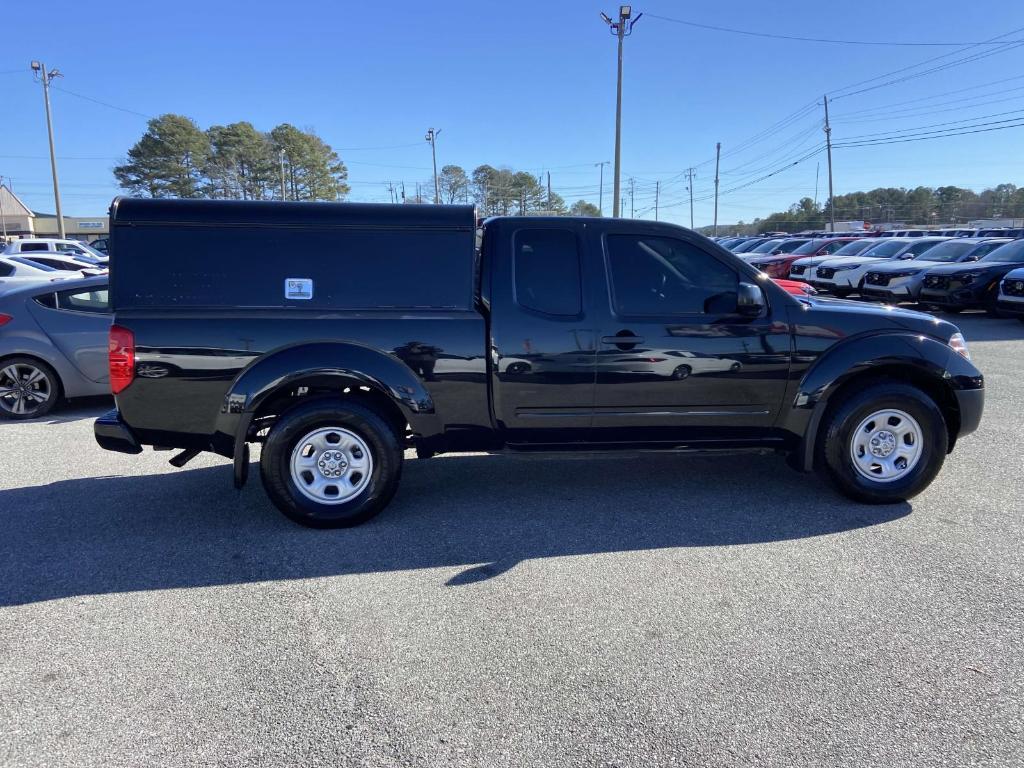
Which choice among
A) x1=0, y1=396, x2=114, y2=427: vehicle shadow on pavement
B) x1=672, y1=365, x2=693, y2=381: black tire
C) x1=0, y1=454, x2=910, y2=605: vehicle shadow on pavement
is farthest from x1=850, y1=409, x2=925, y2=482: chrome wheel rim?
x1=0, y1=396, x2=114, y2=427: vehicle shadow on pavement

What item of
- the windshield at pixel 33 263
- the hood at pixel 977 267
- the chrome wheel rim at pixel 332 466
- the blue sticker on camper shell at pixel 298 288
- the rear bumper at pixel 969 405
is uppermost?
the windshield at pixel 33 263

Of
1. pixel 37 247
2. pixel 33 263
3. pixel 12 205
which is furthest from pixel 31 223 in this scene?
pixel 33 263

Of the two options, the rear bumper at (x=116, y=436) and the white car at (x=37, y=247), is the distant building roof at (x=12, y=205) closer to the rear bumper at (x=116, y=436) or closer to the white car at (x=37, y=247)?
the white car at (x=37, y=247)

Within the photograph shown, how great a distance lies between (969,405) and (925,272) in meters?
14.4

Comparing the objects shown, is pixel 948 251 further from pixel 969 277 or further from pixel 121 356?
pixel 121 356

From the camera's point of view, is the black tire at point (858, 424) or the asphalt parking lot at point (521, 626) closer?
the asphalt parking lot at point (521, 626)

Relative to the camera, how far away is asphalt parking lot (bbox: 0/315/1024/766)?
105 inches

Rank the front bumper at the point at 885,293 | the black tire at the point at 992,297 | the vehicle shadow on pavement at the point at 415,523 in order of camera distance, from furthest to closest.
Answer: the front bumper at the point at 885,293 < the black tire at the point at 992,297 < the vehicle shadow on pavement at the point at 415,523

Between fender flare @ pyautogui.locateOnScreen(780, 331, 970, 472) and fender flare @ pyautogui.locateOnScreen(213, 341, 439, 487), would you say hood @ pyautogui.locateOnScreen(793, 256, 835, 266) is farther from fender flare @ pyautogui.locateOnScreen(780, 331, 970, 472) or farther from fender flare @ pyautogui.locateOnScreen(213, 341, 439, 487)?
fender flare @ pyautogui.locateOnScreen(213, 341, 439, 487)

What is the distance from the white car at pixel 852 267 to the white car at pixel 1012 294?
15.1 feet

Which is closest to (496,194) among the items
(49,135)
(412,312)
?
(49,135)

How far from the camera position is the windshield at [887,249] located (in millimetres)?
23672

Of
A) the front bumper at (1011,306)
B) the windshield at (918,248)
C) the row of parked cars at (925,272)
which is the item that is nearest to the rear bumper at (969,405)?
the row of parked cars at (925,272)

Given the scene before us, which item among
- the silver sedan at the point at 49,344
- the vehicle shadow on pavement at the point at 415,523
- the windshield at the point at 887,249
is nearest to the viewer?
the vehicle shadow on pavement at the point at 415,523
